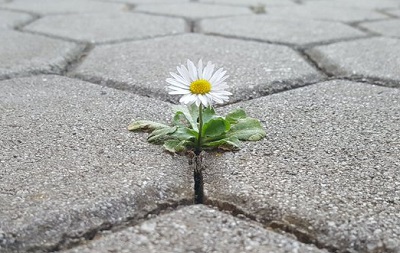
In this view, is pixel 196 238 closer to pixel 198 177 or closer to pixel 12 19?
pixel 198 177

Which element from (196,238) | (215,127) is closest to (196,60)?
(215,127)

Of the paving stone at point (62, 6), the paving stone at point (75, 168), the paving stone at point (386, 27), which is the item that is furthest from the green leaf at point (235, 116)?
the paving stone at point (62, 6)

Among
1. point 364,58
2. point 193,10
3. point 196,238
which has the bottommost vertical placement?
point 196,238

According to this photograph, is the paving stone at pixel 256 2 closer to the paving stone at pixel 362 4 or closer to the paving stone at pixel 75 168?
the paving stone at pixel 362 4

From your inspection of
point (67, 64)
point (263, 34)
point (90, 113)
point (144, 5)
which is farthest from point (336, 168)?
point (144, 5)

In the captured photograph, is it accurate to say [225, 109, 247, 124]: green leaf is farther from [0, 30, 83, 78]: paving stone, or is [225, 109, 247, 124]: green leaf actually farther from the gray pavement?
[0, 30, 83, 78]: paving stone

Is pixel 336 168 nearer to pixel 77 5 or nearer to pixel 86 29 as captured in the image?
pixel 86 29

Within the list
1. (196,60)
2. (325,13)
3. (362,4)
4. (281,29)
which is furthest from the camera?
(362,4)

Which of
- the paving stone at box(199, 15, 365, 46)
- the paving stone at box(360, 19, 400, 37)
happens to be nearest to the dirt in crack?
the paving stone at box(199, 15, 365, 46)
